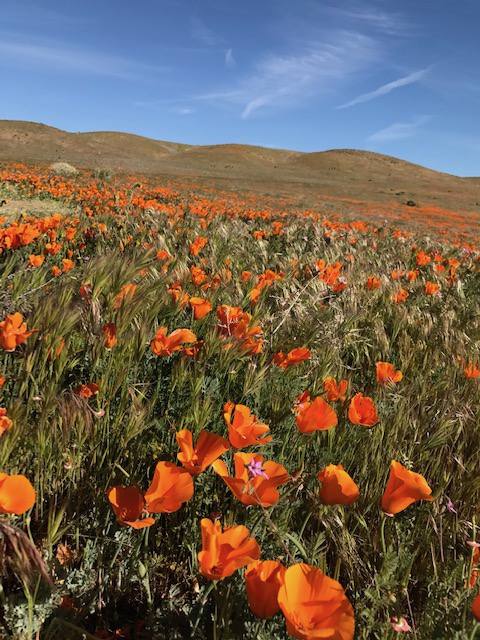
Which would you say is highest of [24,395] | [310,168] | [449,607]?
[310,168]

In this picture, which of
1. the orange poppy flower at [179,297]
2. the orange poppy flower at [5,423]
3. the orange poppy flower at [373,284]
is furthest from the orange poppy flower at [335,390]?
the orange poppy flower at [373,284]

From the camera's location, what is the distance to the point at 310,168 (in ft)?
278

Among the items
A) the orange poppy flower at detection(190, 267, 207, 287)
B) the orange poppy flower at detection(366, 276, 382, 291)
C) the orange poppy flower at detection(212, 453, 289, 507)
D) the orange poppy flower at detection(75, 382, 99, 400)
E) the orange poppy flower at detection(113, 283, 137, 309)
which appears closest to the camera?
the orange poppy flower at detection(212, 453, 289, 507)

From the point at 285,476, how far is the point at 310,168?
89.1 meters

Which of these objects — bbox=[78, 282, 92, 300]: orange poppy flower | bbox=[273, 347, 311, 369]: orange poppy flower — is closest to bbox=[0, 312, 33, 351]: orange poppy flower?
bbox=[78, 282, 92, 300]: orange poppy flower

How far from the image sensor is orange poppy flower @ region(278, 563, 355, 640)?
2.75ft

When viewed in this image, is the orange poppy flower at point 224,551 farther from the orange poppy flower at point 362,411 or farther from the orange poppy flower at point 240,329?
the orange poppy flower at point 240,329

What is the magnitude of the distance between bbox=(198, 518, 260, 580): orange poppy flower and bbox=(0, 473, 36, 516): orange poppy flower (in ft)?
1.19

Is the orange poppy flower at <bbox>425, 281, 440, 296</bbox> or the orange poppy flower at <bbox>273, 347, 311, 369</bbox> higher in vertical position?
the orange poppy flower at <bbox>425, 281, 440, 296</bbox>

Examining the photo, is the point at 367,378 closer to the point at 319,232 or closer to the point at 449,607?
the point at 449,607

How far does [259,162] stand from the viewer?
84.8 meters

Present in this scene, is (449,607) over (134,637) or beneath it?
over

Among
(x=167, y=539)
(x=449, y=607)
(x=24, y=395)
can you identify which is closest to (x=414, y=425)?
(x=449, y=607)

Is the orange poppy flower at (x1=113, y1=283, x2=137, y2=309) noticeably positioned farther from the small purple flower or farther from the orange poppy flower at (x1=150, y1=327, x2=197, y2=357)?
the small purple flower
